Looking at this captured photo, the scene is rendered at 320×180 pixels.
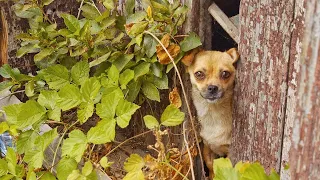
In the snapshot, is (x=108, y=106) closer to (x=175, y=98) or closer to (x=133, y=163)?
(x=133, y=163)

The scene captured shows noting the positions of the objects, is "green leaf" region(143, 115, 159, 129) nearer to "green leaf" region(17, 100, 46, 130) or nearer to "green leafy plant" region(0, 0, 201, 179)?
"green leafy plant" region(0, 0, 201, 179)

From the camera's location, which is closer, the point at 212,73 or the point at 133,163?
the point at 133,163

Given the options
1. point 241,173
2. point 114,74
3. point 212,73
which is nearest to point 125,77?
point 114,74

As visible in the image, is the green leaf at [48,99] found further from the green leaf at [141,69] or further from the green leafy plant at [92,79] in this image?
the green leaf at [141,69]

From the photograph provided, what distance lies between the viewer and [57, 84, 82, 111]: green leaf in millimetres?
3215

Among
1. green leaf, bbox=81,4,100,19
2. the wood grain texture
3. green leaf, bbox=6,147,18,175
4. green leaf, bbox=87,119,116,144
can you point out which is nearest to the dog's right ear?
green leaf, bbox=87,119,116,144

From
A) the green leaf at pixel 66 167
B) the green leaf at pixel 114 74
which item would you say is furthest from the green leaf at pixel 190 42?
the green leaf at pixel 66 167

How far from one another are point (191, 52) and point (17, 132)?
1188mm

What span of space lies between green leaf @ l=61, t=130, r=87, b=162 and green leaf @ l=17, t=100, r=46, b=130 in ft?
1.04

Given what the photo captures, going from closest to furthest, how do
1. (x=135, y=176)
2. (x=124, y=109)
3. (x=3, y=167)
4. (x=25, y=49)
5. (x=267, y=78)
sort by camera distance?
(x=267, y=78) → (x=135, y=176) → (x=124, y=109) → (x=3, y=167) → (x=25, y=49)

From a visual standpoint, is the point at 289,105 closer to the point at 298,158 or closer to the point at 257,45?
the point at 257,45

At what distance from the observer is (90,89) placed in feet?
10.6

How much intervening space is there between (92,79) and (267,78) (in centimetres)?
96

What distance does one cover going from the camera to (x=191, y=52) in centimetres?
326
